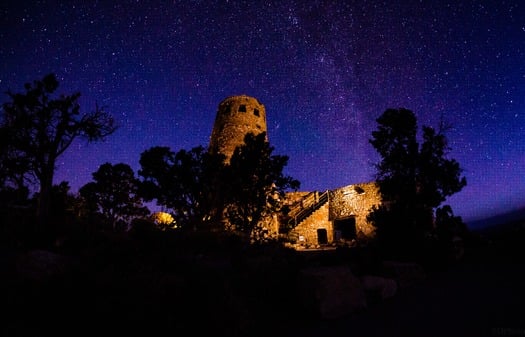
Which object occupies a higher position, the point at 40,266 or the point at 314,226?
the point at 314,226

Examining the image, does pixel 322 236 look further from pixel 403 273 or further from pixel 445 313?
pixel 445 313

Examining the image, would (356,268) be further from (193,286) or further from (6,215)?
(6,215)

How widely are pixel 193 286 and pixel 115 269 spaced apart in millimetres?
1545

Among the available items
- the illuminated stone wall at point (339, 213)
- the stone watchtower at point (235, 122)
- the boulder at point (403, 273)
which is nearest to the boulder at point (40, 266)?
the boulder at point (403, 273)

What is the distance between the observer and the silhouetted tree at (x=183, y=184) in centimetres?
1410

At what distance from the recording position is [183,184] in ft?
46.5

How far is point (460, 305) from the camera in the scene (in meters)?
5.72

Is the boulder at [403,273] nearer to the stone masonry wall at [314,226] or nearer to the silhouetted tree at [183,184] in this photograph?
the silhouetted tree at [183,184]

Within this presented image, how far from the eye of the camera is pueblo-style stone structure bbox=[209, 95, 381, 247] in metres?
23.2

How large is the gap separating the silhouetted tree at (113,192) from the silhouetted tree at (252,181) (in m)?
20.3

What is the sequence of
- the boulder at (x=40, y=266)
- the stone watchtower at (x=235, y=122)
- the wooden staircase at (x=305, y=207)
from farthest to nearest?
the wooden staircase at (x=305, y=207) → the stone watchtower at (x=235, y=122) → the boulder at (x=40, y=266)

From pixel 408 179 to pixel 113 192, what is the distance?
30.2 metres

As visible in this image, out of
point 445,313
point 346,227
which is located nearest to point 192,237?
point 445,313

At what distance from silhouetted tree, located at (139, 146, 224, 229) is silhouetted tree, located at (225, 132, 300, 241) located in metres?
0.86
